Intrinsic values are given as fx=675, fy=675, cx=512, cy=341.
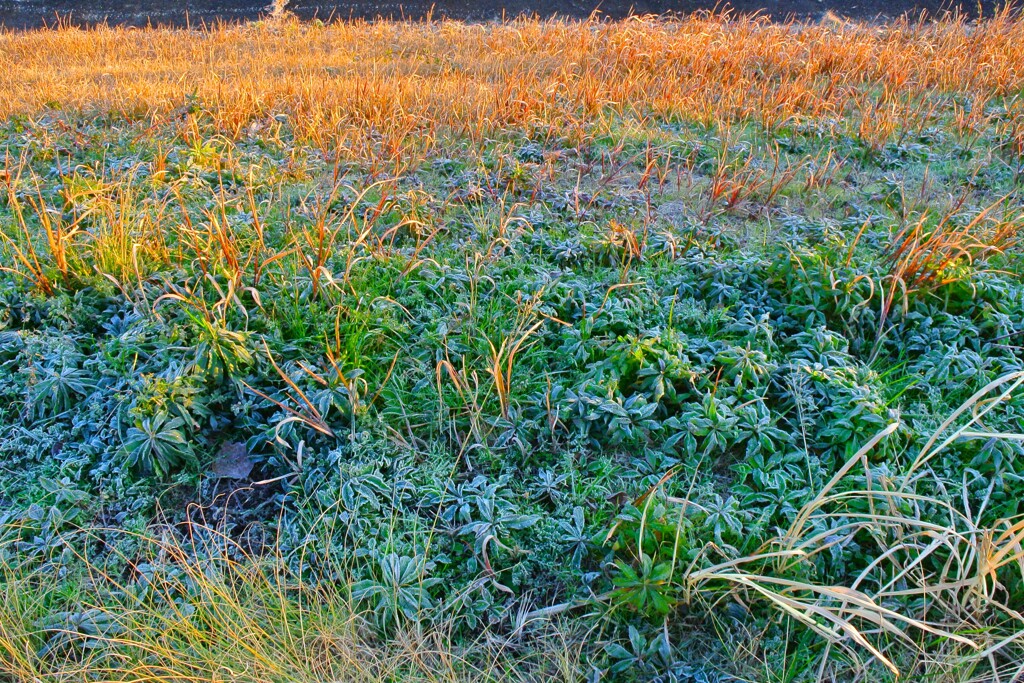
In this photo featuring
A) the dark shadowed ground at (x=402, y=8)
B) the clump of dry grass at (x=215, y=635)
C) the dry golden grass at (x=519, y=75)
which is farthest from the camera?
the dark shadowed ground at (x=402, y=8)

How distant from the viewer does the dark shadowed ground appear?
1052 cm

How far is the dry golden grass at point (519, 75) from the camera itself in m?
4.88

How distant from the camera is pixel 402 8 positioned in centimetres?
1077

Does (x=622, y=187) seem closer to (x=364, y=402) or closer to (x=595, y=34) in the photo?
(x=364, y=402)

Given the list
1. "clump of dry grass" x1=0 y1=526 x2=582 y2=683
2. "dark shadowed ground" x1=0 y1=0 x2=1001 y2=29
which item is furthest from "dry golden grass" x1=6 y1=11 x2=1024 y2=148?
"clump of dry grass" x1=0 y1=526 x2=582 y2=683

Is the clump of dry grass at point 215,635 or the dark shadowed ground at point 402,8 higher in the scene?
the dark shadowed ground at point 402,8

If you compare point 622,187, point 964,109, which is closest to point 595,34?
point 964,109

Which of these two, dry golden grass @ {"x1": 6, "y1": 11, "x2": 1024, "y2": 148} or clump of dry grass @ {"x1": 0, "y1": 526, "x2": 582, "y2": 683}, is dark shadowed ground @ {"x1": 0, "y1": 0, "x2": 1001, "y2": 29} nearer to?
dry golden grass @ {"x1": 6, "y1": 11, "x2": 1024, "y2": 148}

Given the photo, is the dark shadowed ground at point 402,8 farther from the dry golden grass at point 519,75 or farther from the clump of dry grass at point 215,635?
the clump of dry grass at point 215,635

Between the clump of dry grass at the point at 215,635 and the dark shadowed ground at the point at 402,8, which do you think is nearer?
the clump of dry grass at the point at 215,635

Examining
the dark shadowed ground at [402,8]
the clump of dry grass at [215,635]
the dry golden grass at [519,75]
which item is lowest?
the clump of dry grass at [215,635]

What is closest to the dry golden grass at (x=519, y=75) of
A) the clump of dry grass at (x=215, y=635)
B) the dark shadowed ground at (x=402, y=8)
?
the dark shadowed ground at (x=402, y=8)

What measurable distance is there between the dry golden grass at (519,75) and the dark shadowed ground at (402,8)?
8.11ft

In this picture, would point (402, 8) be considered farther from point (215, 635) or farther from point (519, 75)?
point (215, 635)
